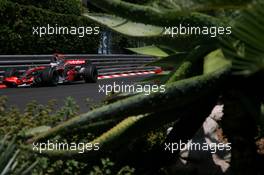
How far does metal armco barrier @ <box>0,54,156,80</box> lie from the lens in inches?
847

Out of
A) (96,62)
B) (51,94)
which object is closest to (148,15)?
(51,94)

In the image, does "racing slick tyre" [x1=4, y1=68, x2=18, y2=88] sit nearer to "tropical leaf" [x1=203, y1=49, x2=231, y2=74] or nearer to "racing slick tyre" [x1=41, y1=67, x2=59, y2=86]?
"racing slick tyre" [x1=41, y1=67, x2=59, y2=86]

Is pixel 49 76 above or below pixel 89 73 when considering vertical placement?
above

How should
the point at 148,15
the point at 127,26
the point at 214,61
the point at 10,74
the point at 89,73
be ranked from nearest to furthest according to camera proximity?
the point at 214,61
the point at 148,15
the point at 127,26
the point at 10,74
the point at 89,73

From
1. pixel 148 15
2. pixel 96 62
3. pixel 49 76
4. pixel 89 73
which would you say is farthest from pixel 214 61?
pixel 96 62

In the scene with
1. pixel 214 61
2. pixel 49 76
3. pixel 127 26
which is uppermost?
pixel 127 26

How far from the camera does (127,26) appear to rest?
4465 millimetres

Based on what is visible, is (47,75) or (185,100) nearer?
(185,100)

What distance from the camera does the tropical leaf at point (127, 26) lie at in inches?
171

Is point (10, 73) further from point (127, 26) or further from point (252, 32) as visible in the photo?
point (252, 32)

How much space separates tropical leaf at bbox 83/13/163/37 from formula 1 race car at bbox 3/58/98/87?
1392cm

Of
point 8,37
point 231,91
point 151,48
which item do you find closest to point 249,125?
point 231,91

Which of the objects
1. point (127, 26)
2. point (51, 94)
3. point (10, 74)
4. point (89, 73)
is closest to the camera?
point (127, 26)

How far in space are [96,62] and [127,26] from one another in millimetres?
23746
